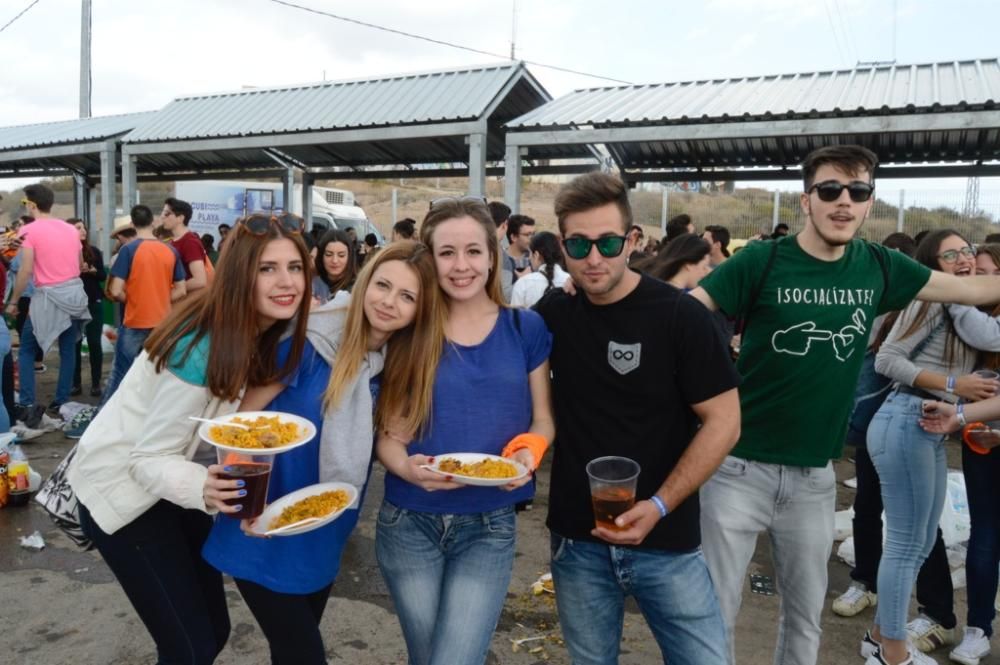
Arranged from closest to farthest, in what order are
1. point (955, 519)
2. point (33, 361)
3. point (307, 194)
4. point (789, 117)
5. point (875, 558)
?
point (875, 558)
point (955, 519)
point (33, 361)
point (789, 117)
point (307, 194)

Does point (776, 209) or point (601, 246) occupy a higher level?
point (776, 209)

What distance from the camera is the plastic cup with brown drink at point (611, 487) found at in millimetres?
2195

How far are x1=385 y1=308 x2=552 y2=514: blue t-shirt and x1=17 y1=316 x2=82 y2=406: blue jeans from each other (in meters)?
6.92

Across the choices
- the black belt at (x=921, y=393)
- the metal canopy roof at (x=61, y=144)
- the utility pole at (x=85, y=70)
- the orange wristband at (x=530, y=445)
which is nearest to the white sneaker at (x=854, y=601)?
the black belt at (x=921, y=393)

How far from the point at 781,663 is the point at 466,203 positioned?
6.94ft

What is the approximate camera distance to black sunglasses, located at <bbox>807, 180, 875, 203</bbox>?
2.76 metres

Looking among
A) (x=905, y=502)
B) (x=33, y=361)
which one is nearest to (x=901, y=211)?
(x=905, y=502)

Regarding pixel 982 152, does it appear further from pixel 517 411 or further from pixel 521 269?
pixel 517 411

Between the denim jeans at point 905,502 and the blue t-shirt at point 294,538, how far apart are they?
8.11 feet

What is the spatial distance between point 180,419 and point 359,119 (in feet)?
30.7

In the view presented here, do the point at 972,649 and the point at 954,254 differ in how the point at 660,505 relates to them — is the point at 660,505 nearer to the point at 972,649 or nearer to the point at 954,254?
the point at 954,254

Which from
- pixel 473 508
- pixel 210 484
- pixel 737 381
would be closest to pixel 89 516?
pixel 210 484

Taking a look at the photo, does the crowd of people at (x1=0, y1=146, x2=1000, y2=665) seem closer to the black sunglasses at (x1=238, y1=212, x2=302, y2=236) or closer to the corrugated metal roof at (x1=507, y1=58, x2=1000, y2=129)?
the black sunglasses at (x1=238, y1=212, x2=302, y2=236)

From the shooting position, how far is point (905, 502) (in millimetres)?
3412
